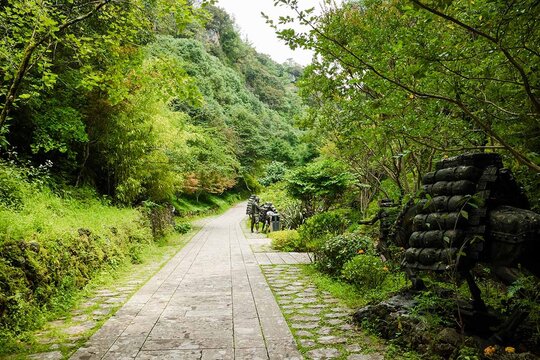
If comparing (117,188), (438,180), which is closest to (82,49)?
(438,180)

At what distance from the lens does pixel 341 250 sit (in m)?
6.52

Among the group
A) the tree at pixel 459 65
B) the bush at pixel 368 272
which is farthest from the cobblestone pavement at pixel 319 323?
the tree at pixel 459 65

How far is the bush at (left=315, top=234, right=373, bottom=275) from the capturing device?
6.40 meters

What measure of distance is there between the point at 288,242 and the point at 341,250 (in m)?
4.49

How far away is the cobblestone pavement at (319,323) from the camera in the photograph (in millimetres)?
3523

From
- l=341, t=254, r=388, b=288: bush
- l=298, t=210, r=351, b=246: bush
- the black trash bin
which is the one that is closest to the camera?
l=341, t=254, r=388, b=288: bush

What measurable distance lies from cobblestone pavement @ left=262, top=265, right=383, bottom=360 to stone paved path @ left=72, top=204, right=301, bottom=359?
16cm

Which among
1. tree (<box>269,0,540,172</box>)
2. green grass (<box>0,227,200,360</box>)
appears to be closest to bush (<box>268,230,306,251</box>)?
green grass (<box>0,227,200,360</box>)

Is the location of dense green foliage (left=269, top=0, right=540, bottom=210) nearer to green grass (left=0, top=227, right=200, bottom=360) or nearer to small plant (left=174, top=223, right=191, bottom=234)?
green grass (left=0, top=227, right=200, bottom=360)

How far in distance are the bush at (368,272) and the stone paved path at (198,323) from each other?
144 cm

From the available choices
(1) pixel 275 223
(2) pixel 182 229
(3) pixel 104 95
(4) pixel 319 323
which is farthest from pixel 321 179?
(2) pixel 182 229

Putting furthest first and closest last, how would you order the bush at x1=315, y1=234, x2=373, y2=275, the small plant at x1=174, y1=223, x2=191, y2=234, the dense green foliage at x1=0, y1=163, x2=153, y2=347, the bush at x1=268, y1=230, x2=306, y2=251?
the small plant at x1=174, y1=223, x2=191, y2=234 → the bush at x1=268, y1=230, x2=306, y2=251 → the bush at x1=315, y1=234, x2=373, y2=275 → the dense green foliage at x1=0, y1=163, x2=153, y2=347

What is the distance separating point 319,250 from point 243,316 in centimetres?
339

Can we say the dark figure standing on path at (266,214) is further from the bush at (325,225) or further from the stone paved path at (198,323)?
the stone paved path at (198,323)
